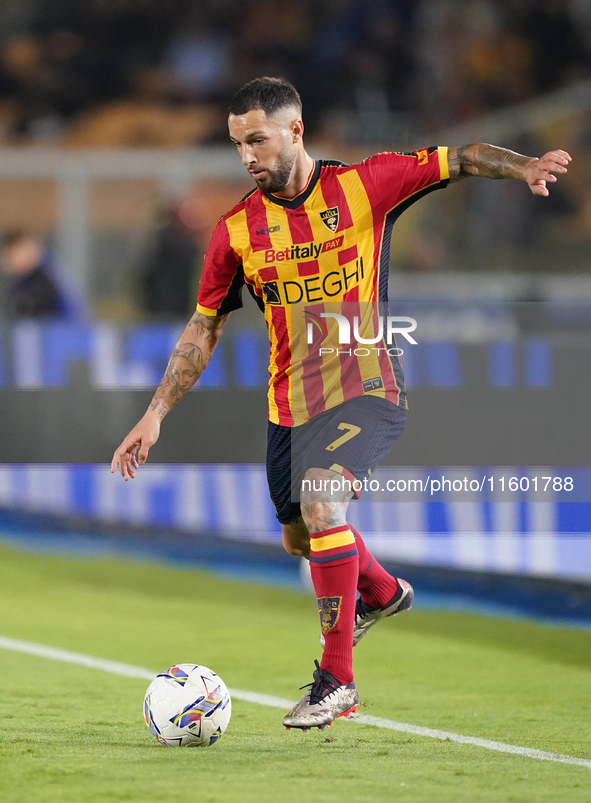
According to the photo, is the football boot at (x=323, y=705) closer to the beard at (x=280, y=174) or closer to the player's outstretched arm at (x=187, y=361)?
the player's outstretched arm at (x=187, y=361)

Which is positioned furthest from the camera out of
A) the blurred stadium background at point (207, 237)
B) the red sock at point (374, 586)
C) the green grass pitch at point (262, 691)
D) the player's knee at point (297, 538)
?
the blurred stadium background at point (207, 237)

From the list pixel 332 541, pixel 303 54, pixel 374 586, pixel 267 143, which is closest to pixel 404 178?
pixel 267 143

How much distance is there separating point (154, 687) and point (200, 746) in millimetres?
259

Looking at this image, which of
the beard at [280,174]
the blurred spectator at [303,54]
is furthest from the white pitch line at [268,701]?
the blurred spectator at [303,54]

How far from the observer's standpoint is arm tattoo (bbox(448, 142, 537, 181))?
4.25 meters

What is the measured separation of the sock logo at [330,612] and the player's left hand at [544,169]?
5.13ft

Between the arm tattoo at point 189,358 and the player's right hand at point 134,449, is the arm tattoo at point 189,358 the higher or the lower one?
the higher one

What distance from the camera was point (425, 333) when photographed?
26.9 ft

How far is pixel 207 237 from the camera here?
12.6 metres

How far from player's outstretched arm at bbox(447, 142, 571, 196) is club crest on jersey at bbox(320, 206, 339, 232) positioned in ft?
1.48

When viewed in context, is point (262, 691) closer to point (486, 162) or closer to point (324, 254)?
point (324, 254)

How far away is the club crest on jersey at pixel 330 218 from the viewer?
4.54m

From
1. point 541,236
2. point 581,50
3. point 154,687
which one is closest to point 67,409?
point 154,687

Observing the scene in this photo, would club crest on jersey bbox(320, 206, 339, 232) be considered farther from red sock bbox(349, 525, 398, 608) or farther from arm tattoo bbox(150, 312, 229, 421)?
red sock bbox(349, 525, 398, 608)
